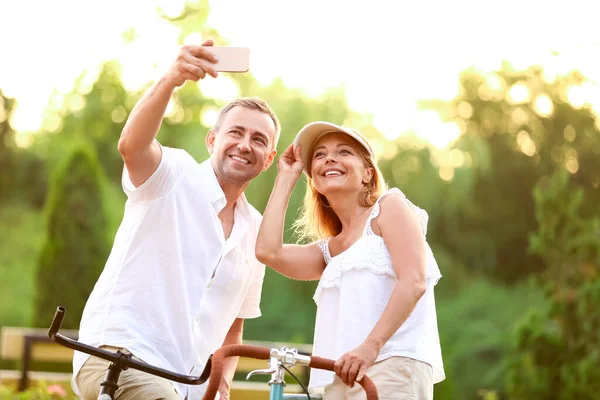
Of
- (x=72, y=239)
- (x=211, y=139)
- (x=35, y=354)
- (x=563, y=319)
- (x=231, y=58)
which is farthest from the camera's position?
(x=72, y=239)

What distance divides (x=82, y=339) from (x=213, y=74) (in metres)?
1.01

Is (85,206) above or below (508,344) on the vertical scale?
above

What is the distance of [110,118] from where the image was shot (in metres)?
17.5

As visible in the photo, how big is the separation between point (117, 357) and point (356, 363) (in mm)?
698

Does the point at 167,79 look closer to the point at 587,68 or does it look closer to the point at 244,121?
the point at 244,121

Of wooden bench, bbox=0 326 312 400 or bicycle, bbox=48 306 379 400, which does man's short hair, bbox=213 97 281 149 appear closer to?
bicycle, bbox=48 306 379 400

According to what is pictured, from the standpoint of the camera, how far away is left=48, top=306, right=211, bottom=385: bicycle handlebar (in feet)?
8.15

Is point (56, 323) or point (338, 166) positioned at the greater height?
point (338, 166)

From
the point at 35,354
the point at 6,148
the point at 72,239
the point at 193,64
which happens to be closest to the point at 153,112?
the point at 193,64

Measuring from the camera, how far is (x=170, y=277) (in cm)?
312

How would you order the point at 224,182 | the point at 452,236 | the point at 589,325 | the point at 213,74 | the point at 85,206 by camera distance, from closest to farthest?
the point at 213,74 < the point at 224,182 < the point at 589,325 < the point at 85,206 < the point at 452,236

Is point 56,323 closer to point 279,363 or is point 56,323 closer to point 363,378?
point 279,363

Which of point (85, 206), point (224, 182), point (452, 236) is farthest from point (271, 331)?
point (224, 182)

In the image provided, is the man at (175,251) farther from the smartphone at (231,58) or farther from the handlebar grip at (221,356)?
the handlebar grip at (221,356)
